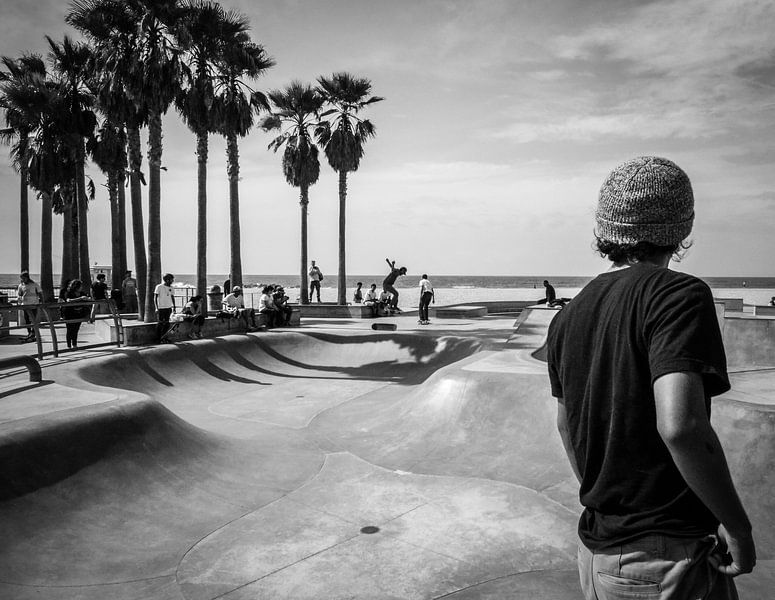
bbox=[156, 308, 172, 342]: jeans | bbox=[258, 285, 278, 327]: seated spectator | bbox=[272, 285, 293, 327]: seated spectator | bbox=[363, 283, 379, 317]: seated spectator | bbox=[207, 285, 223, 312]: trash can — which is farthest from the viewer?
bbox=[207, 285, 223, 312]: trash can

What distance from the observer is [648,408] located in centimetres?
157

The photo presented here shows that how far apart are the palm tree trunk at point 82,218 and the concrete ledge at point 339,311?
994 centimetres

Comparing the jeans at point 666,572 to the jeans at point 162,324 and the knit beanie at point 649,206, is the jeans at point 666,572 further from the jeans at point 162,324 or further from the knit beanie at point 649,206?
the jeans at point 162,324

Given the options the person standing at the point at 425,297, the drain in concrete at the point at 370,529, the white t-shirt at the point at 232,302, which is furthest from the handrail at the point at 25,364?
the person standing at the point at 425,297

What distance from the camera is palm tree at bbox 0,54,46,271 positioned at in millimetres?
26406

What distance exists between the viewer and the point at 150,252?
17359 mm

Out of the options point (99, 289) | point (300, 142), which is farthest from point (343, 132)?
point (99, 289)

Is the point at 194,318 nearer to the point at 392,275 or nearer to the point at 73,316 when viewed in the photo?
the point at 73,316

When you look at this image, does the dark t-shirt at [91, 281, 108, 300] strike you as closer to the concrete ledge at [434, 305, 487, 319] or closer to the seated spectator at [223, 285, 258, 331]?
the seated spectator at [223, 285, 258, 331]

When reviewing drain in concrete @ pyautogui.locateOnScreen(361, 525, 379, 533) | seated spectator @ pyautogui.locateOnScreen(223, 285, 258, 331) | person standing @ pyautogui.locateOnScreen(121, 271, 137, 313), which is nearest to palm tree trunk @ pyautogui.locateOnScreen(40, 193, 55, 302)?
person standing @ pyautogui.locateOnScreen(121, 271, 137, 313)

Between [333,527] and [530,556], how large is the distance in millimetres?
1800

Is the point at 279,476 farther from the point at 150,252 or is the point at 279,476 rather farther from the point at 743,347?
the point at 150,252

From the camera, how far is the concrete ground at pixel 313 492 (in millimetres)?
4434

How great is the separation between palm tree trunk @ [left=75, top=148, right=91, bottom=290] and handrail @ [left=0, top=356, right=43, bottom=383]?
1917cm
